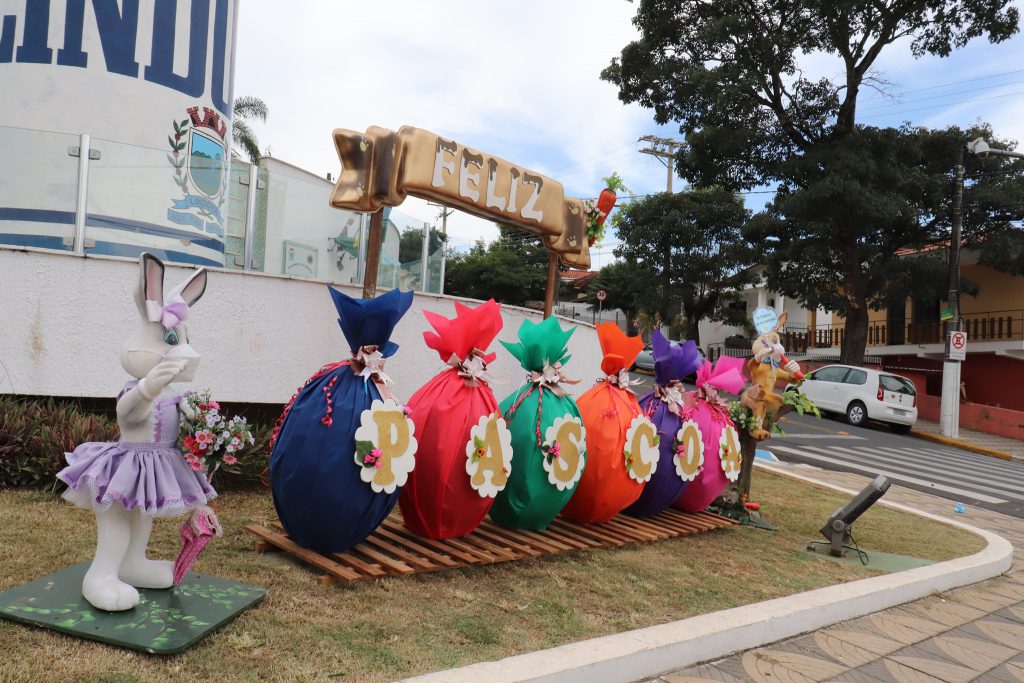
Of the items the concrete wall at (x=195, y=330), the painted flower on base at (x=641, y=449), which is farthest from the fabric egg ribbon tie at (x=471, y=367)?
the painted flower on base at (x=641, y=449)

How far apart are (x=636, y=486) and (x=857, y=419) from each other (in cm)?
1521

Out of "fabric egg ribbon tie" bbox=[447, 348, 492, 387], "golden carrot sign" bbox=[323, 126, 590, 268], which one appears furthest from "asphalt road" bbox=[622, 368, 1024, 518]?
"fabric egg ribbon tie" bbox=[447, 348, 492, 387]

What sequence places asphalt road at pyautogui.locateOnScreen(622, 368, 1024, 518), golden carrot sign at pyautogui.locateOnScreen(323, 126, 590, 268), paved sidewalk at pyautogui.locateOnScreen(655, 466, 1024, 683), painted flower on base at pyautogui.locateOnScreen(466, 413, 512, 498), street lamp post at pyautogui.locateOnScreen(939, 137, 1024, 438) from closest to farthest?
1. paved sidewalk at pyautogui.locateOnScreen(655, 466, 1024, 683)
2. painted flower on base at pyautogui.locateOnScreen(466, 413, 512, 498)
3. golden carrot sign at pyautogui.locateOnScreen(323, 126, 590, 268)
4. asphalt road at pyautogui.locateOnScreen(622, 368, 1024, 518)
5. street lamp post at pyautogui.locateOnScreen(939, 137, 1024, 438)

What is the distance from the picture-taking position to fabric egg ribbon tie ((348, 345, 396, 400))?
13.4ft

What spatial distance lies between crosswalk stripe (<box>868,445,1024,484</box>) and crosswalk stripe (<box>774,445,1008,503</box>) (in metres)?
2.30

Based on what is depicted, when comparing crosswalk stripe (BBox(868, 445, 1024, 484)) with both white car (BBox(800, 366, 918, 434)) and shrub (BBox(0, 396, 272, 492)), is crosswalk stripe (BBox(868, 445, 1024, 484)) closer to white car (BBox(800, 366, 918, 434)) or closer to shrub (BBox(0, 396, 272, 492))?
white car (BBox(800, 366, 918, 434))

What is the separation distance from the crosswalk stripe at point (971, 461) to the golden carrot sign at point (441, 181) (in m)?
10.9

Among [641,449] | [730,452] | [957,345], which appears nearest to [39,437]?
[641,449]

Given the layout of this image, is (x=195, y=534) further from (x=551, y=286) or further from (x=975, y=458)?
(x=975, y=458)

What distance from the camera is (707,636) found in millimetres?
3770

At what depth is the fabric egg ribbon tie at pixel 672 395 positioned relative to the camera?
6000 millimetres

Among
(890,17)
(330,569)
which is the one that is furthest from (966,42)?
(330,569)

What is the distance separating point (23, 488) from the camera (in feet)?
16.6

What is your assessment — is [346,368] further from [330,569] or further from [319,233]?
[319,233]
